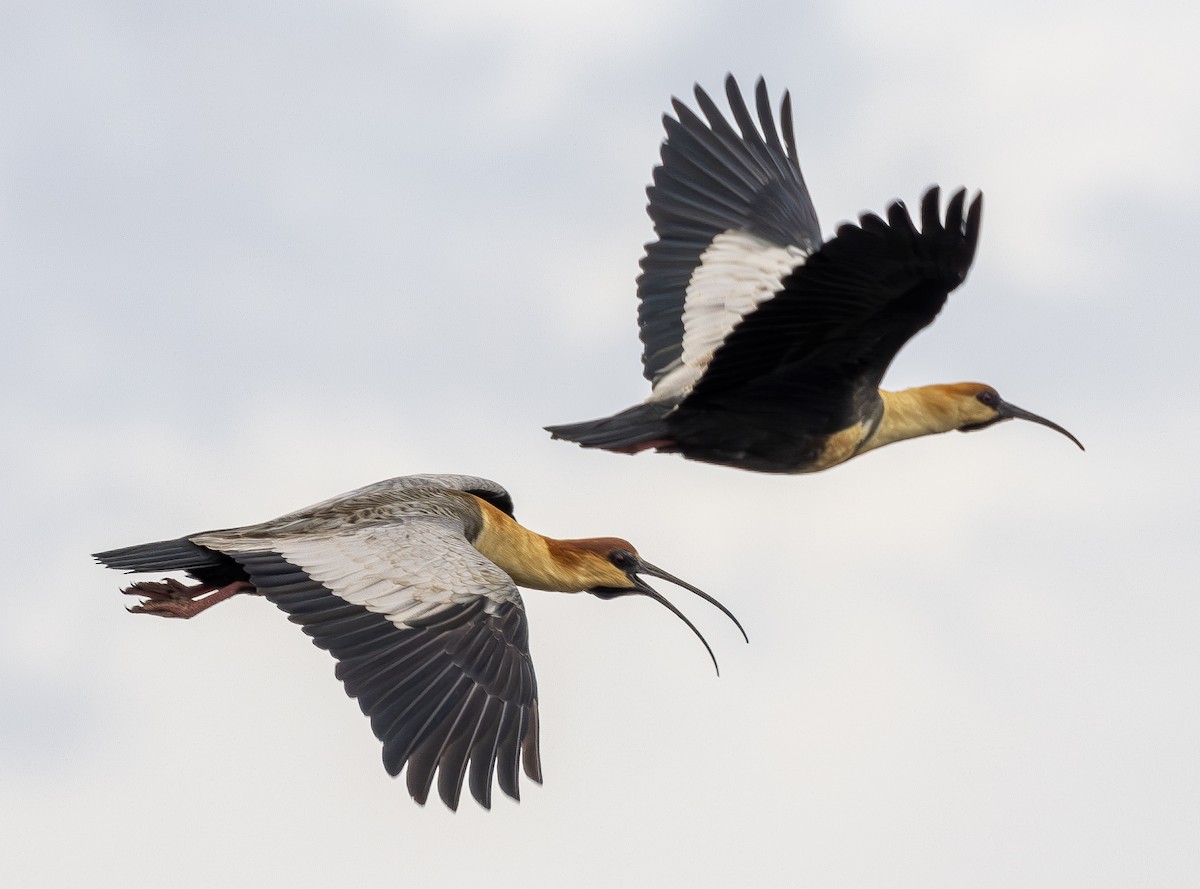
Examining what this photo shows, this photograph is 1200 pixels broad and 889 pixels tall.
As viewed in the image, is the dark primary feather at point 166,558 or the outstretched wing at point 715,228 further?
the outstretched wing at point 715,228

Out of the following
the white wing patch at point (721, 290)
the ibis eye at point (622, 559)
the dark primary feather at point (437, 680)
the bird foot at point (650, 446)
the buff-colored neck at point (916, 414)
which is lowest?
the dark primary feather at point (437, 680)

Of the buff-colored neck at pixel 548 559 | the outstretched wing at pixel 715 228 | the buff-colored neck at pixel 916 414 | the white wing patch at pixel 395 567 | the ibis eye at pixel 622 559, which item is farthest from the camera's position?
the outstretched wing at pixel 715 228

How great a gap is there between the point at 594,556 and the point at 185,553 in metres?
2.80

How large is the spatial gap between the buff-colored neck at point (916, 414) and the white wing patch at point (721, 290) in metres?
1.19

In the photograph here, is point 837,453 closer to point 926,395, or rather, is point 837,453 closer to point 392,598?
point 926,395

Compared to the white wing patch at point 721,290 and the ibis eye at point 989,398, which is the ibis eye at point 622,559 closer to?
the white wing patch at point 721,290

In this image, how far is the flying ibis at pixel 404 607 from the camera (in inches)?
378

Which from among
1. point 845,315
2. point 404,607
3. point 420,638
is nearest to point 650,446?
point 845,315

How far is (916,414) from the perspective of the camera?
13680 mm

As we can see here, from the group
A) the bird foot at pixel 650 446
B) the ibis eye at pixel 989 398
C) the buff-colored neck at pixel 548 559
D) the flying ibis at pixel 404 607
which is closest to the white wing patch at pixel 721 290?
the bird foot at pixel 650 446

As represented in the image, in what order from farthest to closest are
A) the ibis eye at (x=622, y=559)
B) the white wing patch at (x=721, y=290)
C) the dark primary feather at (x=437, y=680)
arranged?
the white wing patch at (x=721, y=290)
the ibis eye at (x=622, y=559)
the dark primary feather at (x=437, y=680)

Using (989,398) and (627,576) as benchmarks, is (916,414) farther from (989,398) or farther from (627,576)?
(627,576)

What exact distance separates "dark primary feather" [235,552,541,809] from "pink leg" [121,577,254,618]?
0.67 m

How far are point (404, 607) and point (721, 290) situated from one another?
4.77 m
